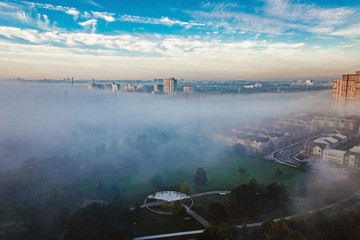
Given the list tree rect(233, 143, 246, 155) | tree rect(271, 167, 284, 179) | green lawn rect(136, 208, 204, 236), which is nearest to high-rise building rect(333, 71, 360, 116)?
tree rect(233, 143, 246, 155)

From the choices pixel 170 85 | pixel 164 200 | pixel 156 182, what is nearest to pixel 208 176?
pixel 156 182

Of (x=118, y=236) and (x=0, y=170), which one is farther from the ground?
(x=0, y=170)

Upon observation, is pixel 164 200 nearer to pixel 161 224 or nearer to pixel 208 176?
pixel 161 224

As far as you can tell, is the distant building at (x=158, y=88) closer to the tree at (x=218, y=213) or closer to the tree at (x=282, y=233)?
the tree at (x=218, y=213)

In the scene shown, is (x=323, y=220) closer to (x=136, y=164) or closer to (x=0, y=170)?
(x=136, y=164)

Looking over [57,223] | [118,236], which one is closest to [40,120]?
[57,223]

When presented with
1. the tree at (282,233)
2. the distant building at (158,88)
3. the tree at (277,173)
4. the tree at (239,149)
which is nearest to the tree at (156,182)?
the tree at (277,173)
